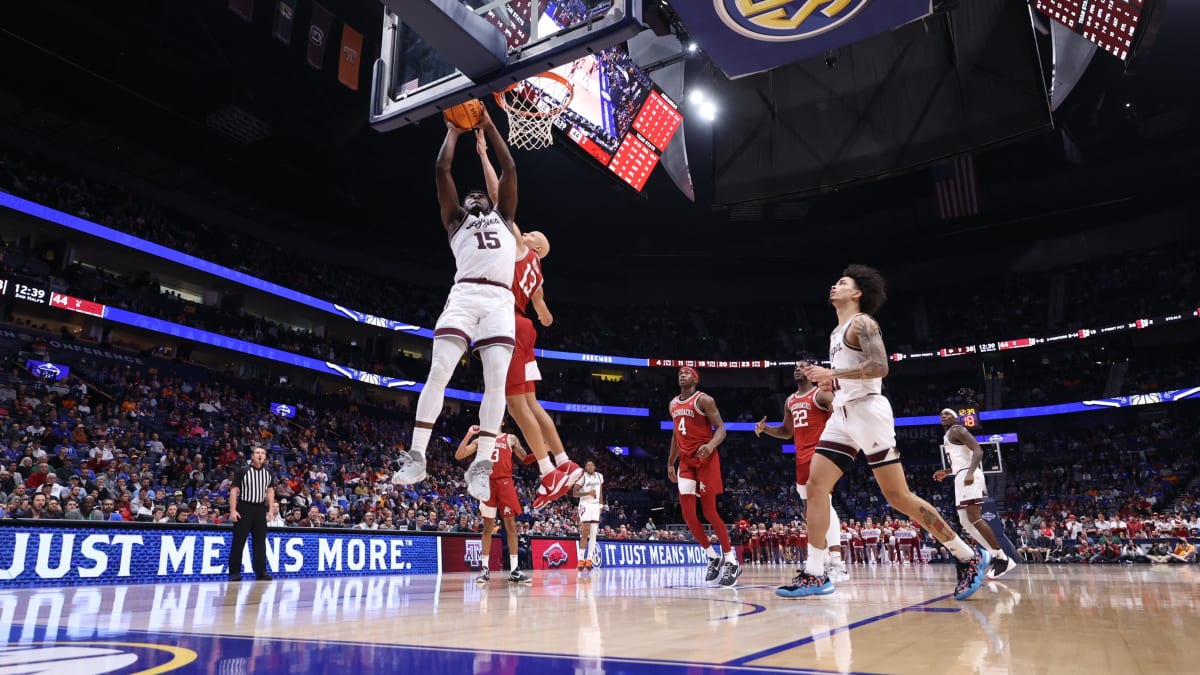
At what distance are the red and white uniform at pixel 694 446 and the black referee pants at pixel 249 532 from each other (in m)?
5.34

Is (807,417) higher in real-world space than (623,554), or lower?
higher

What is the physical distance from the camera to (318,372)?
3034 cm

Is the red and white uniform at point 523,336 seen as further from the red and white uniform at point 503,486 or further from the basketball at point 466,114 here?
the red and white uniform at point 503,486

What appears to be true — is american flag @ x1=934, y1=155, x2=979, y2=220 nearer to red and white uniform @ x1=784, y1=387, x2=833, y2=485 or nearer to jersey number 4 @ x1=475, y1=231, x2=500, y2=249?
red and white uniform @ x1=784, y1=387, x2=833, y2=485

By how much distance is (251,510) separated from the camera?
900 cm

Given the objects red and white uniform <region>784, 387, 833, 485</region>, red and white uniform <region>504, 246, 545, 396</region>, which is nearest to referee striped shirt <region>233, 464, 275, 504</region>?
red and white uniform <region>504, 246, 545, 396</region>

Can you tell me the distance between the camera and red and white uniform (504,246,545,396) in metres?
5.50

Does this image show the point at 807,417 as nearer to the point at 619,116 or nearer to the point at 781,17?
the point at 781,17

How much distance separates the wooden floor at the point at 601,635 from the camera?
7.72 ft

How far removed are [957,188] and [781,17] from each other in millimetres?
19928

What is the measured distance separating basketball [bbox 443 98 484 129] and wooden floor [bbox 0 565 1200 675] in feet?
10.4

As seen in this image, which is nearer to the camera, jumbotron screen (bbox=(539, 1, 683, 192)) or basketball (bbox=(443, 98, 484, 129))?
basketball (bbox=(443, 98, 484, 129))

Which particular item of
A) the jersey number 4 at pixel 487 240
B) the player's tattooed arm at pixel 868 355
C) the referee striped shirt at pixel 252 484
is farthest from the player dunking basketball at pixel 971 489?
the referee striped shirt at pixel 252 484

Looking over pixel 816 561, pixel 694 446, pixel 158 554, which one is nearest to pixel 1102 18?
pixel 694 446
